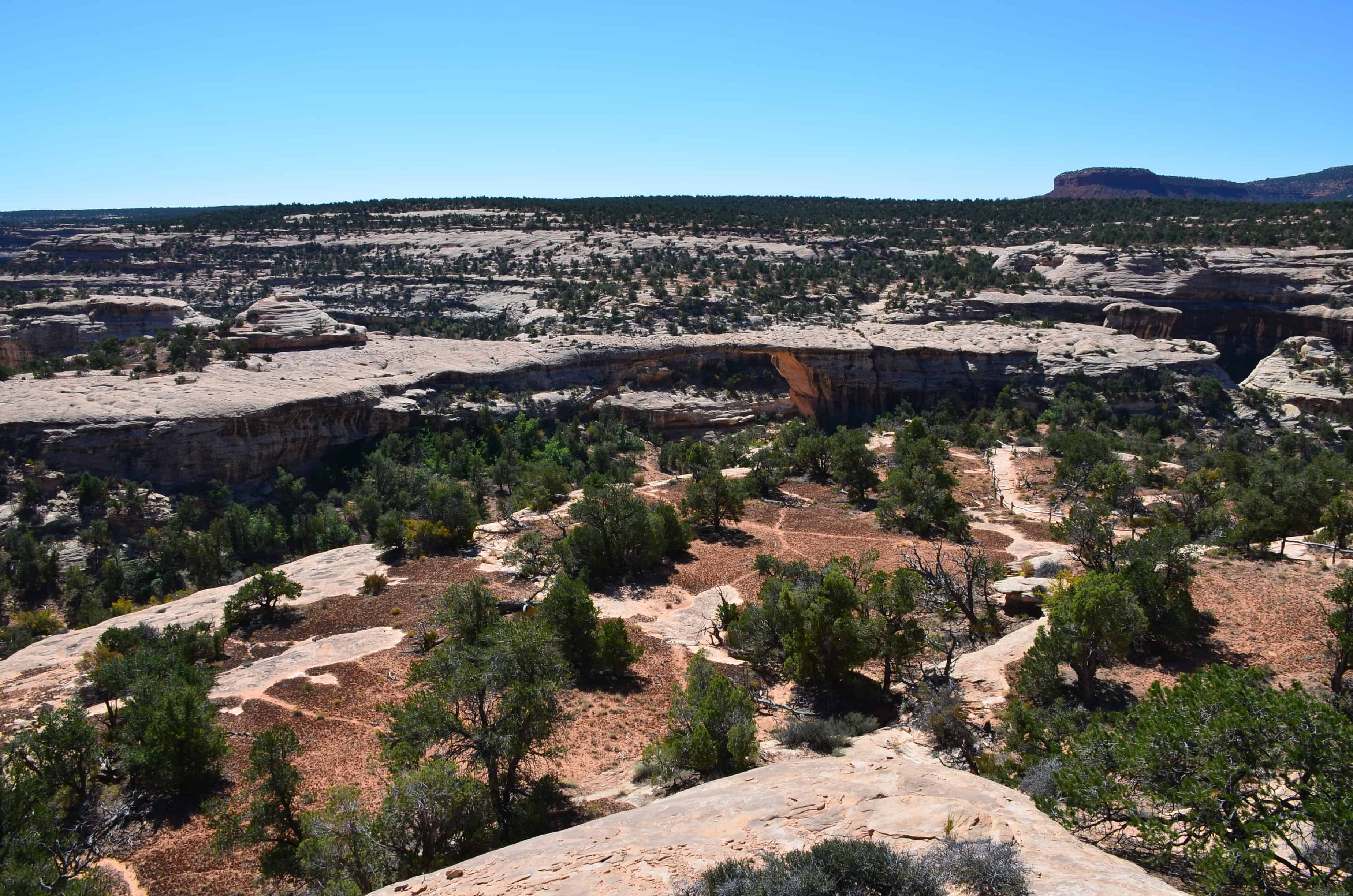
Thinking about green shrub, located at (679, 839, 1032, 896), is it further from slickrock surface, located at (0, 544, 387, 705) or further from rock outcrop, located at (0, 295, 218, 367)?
rock outcrop, located at (0, 295, 218, 367)

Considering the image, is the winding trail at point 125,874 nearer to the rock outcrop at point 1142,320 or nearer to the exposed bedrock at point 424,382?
the exposed bedrock at point 424,382

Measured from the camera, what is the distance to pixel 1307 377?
41.0 meters

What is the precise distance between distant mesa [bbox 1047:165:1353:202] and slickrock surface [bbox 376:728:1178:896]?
449 feet

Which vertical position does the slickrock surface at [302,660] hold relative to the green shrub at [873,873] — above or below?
below

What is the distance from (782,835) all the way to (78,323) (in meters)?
53.9

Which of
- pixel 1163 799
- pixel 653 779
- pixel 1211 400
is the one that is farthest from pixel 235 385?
pixel 1211 400

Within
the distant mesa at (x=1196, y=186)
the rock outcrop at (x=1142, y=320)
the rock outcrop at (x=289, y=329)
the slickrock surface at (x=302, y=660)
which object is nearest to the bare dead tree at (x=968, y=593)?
the slickrock surface at (x=302, y=660)

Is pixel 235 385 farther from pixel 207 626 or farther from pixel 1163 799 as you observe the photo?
pixel 1163 799

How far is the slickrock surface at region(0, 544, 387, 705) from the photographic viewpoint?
16.0 m

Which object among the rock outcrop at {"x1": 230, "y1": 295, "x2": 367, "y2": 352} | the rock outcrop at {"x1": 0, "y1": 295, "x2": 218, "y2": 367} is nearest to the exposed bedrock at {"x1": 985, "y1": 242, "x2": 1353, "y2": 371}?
the rock outcrop at {"x1": 230, "y1": 295, "x2": 367, "y2": 352}

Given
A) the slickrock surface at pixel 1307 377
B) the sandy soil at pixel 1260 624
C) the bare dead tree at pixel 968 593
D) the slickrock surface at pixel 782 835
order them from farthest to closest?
the slickrock surface at pixel 1307 377, the bare dead tree at pixel 968 593, the sandy soil at pixel 1260 624, the slickrock surface at pixel 782 835

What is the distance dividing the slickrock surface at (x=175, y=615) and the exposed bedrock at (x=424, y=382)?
8.50 metres

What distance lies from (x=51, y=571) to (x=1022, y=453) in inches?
1377

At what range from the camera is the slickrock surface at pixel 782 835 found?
24.0 ft
